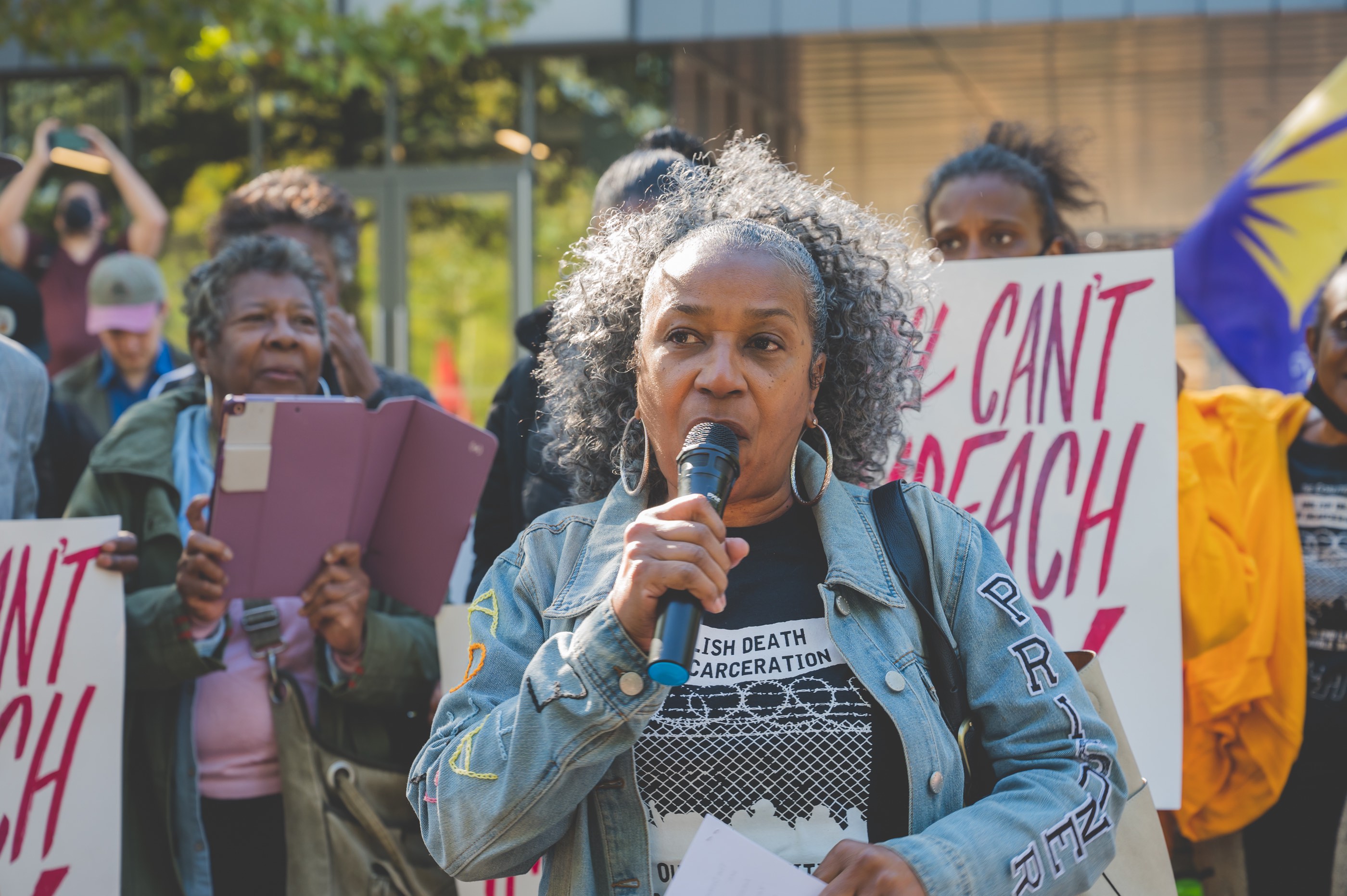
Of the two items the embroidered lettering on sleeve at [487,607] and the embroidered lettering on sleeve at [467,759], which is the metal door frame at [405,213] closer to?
the embroidered lettering on sleeve at [487,607]

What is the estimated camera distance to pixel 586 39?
10.1m

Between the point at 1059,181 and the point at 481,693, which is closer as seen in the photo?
the point at 481,693

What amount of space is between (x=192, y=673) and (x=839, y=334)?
1.73 m

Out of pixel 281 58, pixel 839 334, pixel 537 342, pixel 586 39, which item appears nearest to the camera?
pixel 839 334

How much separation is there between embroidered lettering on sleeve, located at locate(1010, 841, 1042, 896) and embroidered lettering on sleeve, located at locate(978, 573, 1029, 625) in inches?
12.1

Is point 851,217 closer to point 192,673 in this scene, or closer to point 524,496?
point 524,496

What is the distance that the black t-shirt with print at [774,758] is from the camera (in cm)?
176

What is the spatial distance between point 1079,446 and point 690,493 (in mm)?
1649

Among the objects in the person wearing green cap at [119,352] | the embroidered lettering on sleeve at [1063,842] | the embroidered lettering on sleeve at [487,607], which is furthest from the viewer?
the person wearing green cap at [119,352]

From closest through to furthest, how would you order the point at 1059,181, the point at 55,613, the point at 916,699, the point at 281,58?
1. the point at 916,699
2. the point at 55,613
3. the point at 1059,181
4. the point at 281,58

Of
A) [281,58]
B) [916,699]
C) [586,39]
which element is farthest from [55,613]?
[586,39]

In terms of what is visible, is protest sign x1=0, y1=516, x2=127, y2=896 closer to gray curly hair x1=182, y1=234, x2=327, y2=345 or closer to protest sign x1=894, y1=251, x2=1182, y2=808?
gray curly hair x1=182, y1=234, x2=327, y2=345

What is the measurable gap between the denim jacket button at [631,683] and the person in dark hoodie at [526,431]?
1.37m

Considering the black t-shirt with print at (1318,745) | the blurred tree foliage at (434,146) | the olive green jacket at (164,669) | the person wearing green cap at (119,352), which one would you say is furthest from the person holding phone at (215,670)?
the blurred tree foliage at (434,146)
